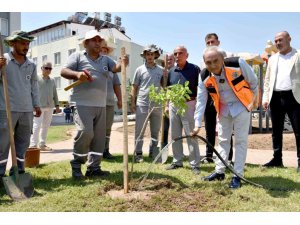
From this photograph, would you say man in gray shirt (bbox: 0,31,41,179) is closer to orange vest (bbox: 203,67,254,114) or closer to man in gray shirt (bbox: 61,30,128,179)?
man in gray shirt (bbox: 61,30,128,179)

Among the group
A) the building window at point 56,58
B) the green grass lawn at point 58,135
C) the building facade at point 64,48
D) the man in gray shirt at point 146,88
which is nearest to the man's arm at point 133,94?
the man in gray shirt at point 146,88

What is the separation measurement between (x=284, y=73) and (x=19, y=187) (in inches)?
179

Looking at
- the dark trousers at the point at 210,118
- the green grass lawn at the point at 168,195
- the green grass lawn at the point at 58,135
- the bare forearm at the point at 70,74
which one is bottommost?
the green grass lawn at the point at 58,135

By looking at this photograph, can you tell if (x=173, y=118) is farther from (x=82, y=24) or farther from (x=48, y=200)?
(x=82, y=24)

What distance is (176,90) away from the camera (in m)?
4.75

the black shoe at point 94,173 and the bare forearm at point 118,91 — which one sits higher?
the bare forearm at point 118,91

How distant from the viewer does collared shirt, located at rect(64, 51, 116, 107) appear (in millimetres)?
A: 5262

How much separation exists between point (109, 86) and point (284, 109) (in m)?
3.34

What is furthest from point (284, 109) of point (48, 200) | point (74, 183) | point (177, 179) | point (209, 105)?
point (48, 200)

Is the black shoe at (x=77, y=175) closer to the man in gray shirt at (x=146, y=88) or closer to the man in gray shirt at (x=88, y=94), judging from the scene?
the man in gray shirt at (x=88, y=94)

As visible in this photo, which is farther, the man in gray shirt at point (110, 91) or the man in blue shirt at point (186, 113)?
the man in gray shirt at point (110, 91)

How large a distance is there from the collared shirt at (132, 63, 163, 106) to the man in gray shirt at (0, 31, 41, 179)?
7.52 feet

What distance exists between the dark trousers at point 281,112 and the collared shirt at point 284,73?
10cm

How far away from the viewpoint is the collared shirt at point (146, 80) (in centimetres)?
692
